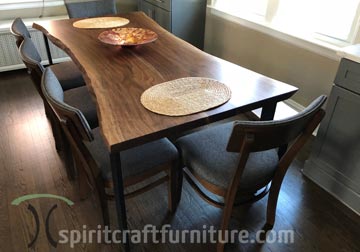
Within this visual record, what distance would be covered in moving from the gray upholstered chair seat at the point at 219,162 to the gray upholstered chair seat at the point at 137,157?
0.08 m

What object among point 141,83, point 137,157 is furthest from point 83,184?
point 141,83

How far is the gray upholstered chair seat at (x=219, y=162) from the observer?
48.1 inches

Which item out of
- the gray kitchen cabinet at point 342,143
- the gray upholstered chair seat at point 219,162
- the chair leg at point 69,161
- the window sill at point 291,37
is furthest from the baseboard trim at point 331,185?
the chair leg at point 69,161

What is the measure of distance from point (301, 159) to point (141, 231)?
3.98 ft

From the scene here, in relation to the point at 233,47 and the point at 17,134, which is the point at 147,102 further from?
the point at 233,47

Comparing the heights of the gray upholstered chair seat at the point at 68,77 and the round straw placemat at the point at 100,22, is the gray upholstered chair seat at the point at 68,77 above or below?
below

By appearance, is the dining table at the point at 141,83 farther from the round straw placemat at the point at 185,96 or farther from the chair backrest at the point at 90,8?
the chair backrest at the point at 90,8

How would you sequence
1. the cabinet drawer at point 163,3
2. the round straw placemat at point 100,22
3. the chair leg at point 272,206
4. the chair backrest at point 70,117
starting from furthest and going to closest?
the cabinet drawer at point 163,3 < the round straw placemat at point 100,22 < the chair leg at point 272,206 < the chair backrest at point 70,117

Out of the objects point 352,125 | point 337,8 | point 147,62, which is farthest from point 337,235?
point 337,8

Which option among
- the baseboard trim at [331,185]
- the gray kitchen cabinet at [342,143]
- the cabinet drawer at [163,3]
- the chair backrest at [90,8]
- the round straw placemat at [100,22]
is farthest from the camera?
the cabinet drawer at [163,3]

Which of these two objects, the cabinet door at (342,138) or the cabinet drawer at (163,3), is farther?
the cabinet drawer at (163,3)

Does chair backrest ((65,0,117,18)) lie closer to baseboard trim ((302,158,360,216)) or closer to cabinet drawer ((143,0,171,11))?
cabinet drawer ((143,0,171,11))

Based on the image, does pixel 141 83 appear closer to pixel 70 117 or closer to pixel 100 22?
pixel 70 117

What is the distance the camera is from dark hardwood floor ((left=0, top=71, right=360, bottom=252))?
1.46m
